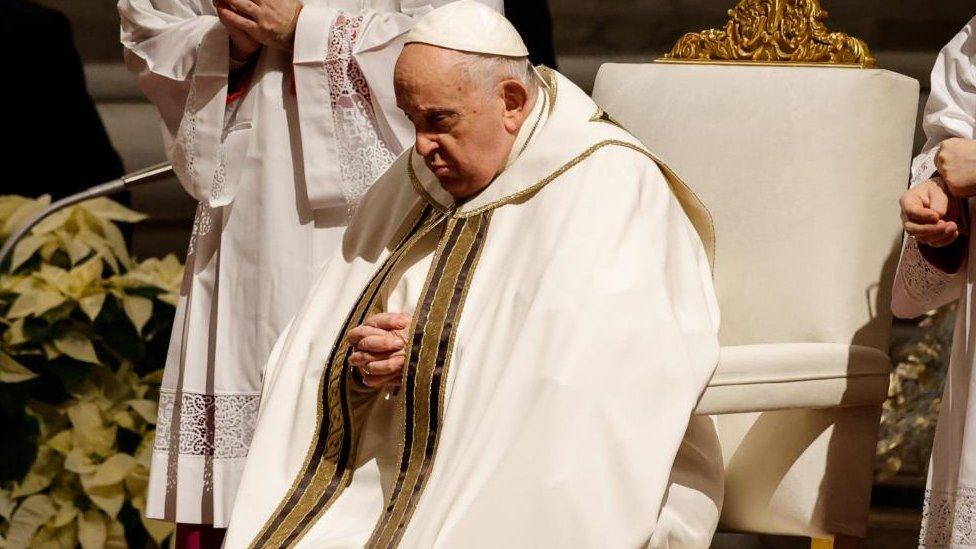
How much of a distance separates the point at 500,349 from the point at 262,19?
3.61ft

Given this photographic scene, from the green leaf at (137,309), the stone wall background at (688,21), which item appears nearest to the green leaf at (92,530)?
the green leaf at (137,309)

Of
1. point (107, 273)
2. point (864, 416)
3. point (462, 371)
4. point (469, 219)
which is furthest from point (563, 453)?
point (107, 273)

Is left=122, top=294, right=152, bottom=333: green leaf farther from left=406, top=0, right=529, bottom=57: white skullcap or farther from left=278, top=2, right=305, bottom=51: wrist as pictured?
left=406, top=0, right=529, bottom=57: white skullcap

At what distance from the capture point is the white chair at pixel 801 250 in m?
3.00

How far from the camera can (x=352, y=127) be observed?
3.47 meters

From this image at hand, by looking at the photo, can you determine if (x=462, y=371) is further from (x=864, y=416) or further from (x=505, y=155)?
(x=864, y=416)

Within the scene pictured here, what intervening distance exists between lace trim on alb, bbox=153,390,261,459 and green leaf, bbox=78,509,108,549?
1097mm

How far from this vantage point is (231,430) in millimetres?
3494

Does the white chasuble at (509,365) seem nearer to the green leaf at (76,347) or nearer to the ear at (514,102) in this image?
the ear at (514,102)

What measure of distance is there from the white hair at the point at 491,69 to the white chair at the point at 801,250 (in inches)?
20.6

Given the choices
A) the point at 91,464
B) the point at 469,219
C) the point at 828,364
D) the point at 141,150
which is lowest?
the point at 91,464

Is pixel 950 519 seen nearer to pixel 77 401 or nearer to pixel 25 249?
pixel 77 401

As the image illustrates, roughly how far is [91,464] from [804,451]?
92.4 inches

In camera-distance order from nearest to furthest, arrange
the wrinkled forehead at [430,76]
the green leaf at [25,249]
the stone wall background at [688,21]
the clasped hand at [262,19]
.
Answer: the wrinkled forehead at [430,76]
the clasped hand at [262,19]
the stone wall background at [688,21]
the green leaf at [25,249]
